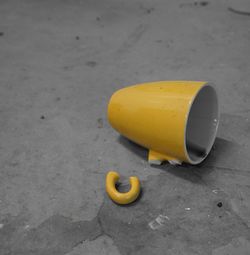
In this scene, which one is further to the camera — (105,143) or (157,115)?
(105,143)

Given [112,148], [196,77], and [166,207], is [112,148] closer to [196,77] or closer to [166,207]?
[166,207]

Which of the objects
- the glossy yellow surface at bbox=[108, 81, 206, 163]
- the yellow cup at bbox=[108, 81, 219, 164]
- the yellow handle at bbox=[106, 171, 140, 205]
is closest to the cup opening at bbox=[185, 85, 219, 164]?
the yellow cup at bbox=[108, 81, 219, 164]

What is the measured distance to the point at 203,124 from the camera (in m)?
1.39

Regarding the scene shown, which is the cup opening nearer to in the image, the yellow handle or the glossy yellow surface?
the glossy yellow surface

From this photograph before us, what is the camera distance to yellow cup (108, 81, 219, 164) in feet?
3.83

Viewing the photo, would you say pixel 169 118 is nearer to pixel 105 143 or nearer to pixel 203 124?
pixel 203 124

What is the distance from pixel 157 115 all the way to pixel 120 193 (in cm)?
30

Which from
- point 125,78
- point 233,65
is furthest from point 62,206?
point 233,65

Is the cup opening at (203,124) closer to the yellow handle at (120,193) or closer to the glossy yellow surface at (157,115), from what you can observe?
the glossy yellow surface at (157,115)

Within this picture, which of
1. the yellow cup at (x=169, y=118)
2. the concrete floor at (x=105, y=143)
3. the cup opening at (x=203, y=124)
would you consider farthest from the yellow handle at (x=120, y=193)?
the cup opening at (x=203, y=124)

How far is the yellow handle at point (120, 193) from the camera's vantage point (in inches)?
46.9

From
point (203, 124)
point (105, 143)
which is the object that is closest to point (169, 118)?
point (203, 124)

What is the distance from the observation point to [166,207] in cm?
120

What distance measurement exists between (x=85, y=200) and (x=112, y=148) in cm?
30
